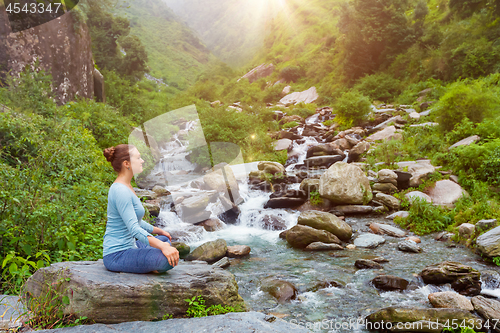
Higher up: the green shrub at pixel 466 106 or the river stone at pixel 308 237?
the green shrub at pixel 466 106

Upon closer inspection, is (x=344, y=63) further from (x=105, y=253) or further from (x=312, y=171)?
(x=105, y=253)

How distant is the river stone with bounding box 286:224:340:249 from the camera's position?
802 centimetres

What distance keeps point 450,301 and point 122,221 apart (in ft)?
16.8

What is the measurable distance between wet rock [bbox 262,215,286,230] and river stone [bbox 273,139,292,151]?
8051 millimetres

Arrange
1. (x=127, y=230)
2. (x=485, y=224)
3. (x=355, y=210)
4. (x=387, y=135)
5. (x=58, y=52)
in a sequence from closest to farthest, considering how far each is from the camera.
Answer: (x=127, y=230) → (x=485, y=224) → (x=355, y=210) → (x=58, y=52) → (x=387, y=135)

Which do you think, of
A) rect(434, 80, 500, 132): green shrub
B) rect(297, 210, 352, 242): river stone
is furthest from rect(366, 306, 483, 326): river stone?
rect(434, 80, 500, 132): green shrub

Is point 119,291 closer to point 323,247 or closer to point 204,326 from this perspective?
point 204,326

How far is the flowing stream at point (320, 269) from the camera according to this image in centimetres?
507

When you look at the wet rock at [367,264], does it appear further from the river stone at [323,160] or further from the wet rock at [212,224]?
the river stone at [323,160]

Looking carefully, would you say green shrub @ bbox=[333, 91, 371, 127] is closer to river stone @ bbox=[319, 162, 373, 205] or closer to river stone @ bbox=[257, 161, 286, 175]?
river stone @ bbox=[257, 161, 286, 175]

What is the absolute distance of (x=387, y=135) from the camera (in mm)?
16141

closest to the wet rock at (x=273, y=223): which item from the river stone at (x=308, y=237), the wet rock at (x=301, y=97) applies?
the river stone at (x=308, y=237)

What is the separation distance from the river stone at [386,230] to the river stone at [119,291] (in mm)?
6558

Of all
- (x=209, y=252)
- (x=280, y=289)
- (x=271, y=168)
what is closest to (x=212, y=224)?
(x=209, y=252)
